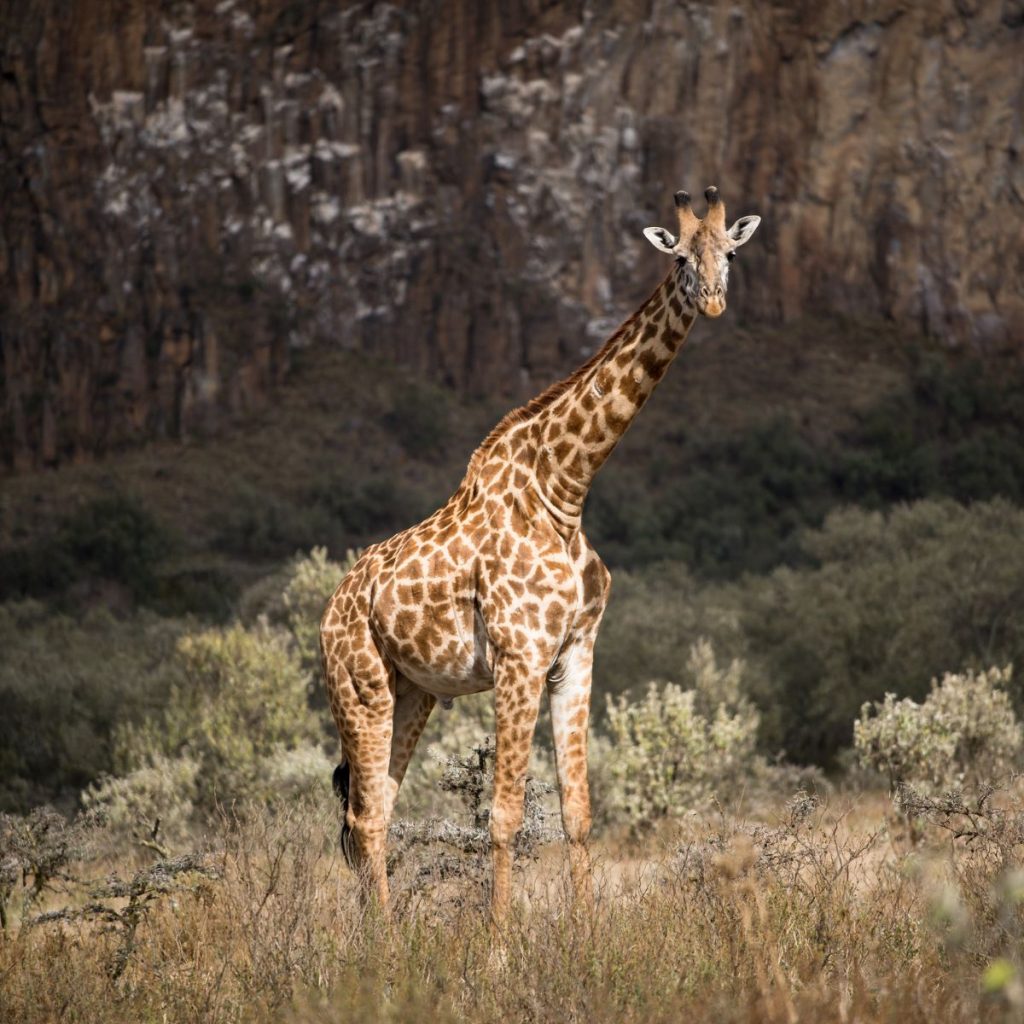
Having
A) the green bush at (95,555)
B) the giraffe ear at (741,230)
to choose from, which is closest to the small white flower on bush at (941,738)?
the giraffe ear at (741,230)

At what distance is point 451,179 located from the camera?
57.2 m

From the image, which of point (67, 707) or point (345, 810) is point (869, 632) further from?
point (345, 810)

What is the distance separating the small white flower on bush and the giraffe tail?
552 centimetres

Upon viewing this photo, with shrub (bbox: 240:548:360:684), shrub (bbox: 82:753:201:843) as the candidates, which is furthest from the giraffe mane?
shrub (bbox: 240:548:360:684)

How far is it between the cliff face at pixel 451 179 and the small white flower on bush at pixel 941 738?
42550 mm

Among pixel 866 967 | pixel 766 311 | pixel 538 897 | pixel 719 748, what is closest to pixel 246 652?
pixel 719 748

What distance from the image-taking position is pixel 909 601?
2141 cm

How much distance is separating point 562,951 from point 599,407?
2.46 m

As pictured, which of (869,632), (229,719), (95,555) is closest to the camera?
(229,719)

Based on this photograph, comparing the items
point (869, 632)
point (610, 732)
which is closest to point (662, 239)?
point (610, 732)

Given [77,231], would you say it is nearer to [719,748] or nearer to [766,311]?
[766,311]

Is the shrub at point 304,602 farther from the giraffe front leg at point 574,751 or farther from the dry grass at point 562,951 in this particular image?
the giraffe front leg at point 574,751

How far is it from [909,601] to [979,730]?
8543 mm

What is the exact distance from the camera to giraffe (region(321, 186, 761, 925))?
21.1 ft
